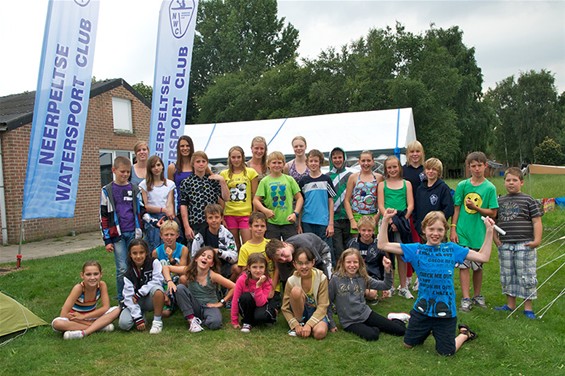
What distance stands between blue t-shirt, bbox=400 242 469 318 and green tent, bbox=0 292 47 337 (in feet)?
12.2

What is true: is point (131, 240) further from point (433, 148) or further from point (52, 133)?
point (433, 148)

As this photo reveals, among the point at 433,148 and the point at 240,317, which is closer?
the point at 240,317

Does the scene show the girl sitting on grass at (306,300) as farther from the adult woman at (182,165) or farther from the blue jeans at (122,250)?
the blue jeans at (122,250)

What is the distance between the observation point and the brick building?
11242 mm

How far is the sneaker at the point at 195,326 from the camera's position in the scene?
14.1 ft

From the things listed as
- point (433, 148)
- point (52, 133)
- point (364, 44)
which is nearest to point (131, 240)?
point (52, 133)

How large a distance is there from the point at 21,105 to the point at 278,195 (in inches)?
455

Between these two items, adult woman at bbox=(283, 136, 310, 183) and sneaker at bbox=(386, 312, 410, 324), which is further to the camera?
adult woman at bbox=(283, 136, 310, 183)

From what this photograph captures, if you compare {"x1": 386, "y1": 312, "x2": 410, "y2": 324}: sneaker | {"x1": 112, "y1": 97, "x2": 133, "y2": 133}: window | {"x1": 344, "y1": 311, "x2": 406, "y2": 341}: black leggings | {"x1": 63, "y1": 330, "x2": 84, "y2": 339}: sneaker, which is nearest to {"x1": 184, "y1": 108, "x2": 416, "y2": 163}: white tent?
{"x1": 112, "y1": 97, "x2": 133, "y2": 133}: window

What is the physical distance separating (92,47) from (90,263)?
4.61 m

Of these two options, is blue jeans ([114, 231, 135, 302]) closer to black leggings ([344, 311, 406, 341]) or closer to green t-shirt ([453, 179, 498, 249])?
black leggings ([344, 311, 406, 341])

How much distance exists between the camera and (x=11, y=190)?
11.2 meters

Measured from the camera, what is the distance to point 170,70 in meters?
8.60

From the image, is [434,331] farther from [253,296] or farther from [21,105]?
[21,105]
